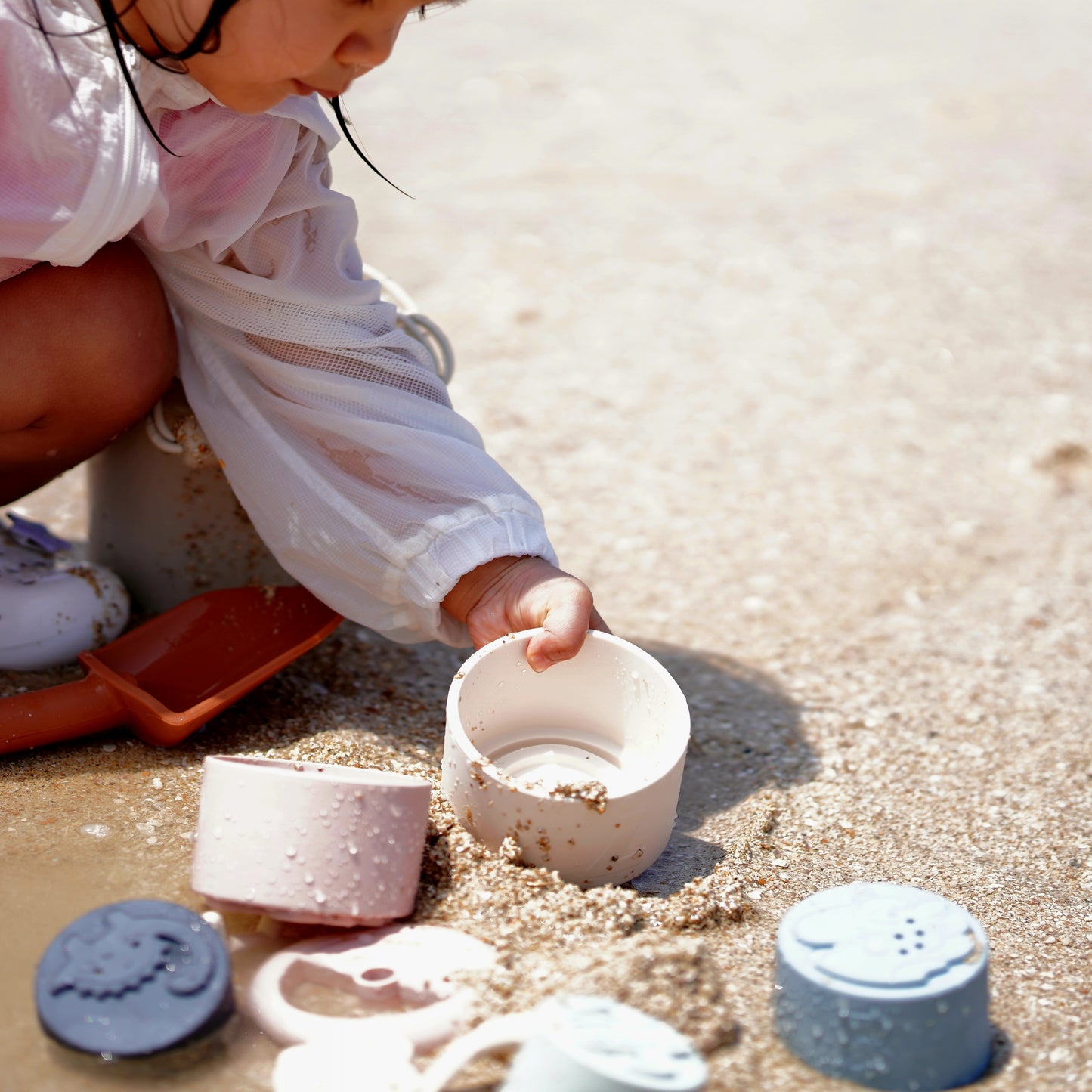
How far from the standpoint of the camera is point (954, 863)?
4.69 feet

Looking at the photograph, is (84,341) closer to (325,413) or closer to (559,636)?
(325,413)

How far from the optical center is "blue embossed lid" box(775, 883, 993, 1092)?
1.03 meters

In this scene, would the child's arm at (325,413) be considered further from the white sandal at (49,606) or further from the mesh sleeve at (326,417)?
the white sandal at (49,606)

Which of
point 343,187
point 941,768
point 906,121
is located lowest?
point 941,768

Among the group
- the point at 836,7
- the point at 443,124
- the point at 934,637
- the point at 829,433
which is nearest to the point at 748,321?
the point at 829,433

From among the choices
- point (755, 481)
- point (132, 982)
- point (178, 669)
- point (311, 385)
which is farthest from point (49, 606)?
point (755, 481)

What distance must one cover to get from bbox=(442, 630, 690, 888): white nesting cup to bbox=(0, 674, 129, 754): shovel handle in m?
0.41

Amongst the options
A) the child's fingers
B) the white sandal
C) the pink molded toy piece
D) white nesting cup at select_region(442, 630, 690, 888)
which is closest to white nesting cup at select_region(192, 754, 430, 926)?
the pink molded toy piece

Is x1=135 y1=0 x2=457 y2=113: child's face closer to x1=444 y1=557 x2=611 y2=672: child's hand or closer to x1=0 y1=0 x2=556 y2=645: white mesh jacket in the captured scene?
x1=0 y1=0 x2=556 y2=645: white mesh jacket

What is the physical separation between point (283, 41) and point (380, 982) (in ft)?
2.87

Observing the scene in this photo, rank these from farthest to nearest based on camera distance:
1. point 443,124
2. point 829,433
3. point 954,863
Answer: point 443,124, point 829,433, point 954,863

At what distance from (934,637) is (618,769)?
693 mm

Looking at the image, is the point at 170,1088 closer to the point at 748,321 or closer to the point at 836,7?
the point at 748,321

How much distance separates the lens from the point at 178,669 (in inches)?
64.3
